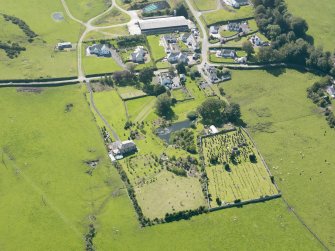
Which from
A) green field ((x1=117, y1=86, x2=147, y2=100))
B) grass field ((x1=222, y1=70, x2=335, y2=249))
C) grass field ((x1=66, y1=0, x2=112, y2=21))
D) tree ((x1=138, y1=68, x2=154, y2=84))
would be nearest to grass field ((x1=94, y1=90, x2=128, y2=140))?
green field ((x1=117, y1=86, x2=147, y2=100))

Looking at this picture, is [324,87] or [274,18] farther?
[274,18]

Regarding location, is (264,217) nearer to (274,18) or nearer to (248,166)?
(248,166)

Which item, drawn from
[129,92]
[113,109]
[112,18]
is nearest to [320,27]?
[112,18]

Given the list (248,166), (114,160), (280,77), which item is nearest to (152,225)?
(114,160)

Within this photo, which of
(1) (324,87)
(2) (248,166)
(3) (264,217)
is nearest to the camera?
(3) (264,217)

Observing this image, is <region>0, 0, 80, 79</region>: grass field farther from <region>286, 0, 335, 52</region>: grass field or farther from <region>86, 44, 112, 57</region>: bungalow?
<region>286, 0, 335, 52</region>: grass field

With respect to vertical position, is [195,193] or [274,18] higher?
[274,18]
